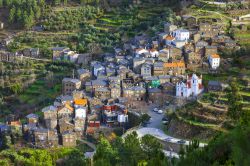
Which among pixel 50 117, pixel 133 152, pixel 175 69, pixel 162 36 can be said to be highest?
pixel 162 36

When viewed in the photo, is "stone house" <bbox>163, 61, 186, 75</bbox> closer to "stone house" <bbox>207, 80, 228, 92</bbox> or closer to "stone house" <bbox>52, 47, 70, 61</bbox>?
"stone house" <bbox>207, 80, 228, 92</bbox>

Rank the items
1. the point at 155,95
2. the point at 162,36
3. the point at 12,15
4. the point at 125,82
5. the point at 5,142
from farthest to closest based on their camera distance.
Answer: the point at 12,15, the point at 162,36, the point at 125,82, the point at 155,95, the point at 5,142

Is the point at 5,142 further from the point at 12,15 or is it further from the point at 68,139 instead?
the point at 12,15

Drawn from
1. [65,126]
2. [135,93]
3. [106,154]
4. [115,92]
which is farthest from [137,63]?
[106,154]

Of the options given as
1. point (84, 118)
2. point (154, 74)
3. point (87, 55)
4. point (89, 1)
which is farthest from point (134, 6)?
point (84, 118)

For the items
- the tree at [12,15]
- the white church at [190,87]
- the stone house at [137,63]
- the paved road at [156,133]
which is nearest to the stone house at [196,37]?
the stone house at [137,63]

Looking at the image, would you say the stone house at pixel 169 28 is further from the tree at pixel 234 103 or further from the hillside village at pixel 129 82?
the tree at pixel 234 103

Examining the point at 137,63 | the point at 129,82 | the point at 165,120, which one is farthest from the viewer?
the point at 137,63
